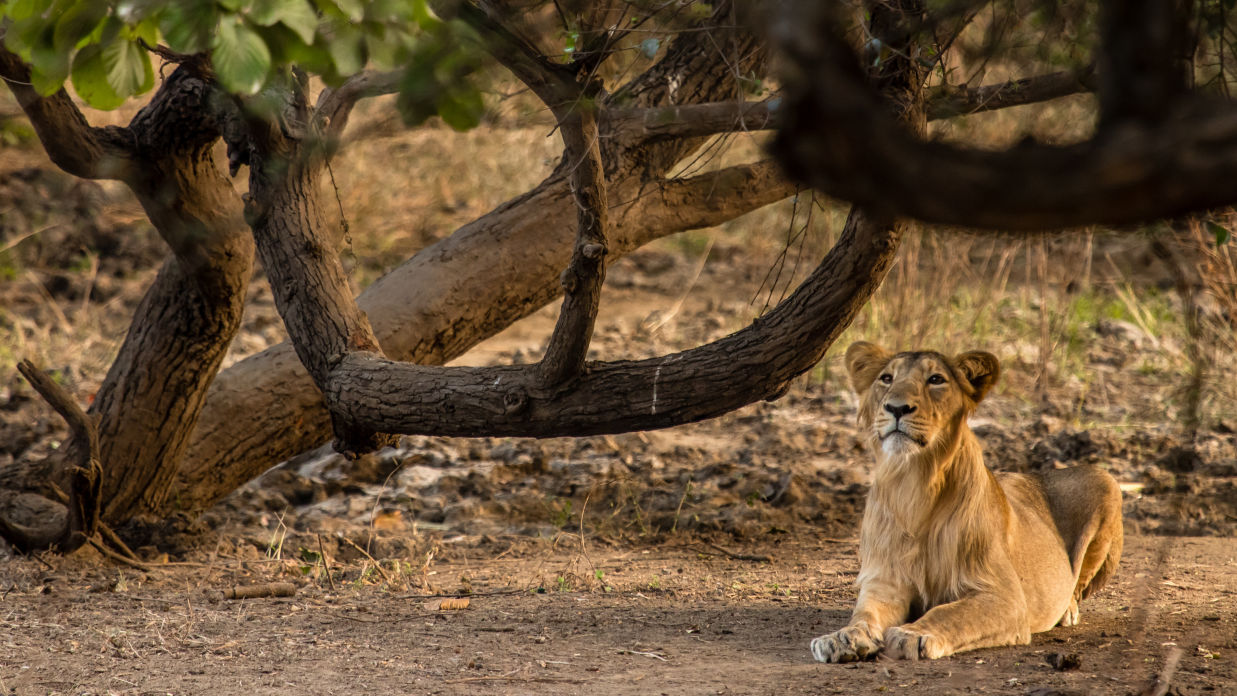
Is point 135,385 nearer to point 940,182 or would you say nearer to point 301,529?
point 301,529

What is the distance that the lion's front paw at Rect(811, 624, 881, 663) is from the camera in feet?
13.1

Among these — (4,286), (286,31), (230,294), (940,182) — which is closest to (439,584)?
(230,294)

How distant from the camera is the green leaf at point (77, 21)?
257 centimetres

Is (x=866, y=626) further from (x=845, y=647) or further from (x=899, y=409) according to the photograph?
(x=899, y=409)

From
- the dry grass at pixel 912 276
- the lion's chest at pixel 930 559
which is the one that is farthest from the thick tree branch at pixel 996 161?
the dry grass at pixel 912 276

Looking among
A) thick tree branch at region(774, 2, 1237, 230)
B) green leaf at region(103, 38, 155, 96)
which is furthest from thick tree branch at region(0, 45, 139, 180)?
thick tree branch at region(774, 2, 1237, 230)

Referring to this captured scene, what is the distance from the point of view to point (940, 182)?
1676 mm

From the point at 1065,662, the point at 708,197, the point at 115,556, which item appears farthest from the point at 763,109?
the point at 115,556

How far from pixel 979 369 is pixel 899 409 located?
411 millimetres

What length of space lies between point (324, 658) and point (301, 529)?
2.43 m

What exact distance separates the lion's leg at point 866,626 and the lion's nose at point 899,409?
62 centimetres

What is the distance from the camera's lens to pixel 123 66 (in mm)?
2559

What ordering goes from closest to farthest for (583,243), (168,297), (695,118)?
1. (583,243)
2. (695,118)
3. (168,297)

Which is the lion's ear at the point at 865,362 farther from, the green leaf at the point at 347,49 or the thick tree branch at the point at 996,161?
the thick tree branch at the point at 996,161
